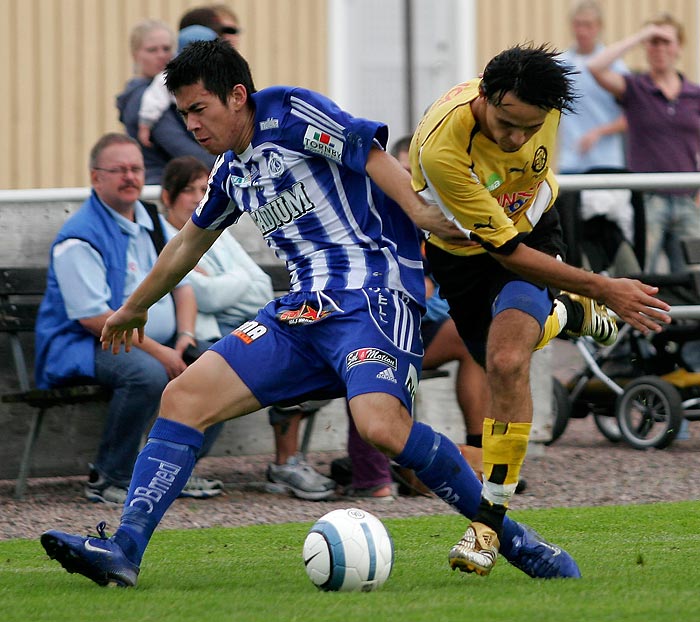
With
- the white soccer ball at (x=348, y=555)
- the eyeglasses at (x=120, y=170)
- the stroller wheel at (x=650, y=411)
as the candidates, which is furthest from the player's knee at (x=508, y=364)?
the stroller wheel at (x=650, y=411)

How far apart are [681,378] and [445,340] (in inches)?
86.5

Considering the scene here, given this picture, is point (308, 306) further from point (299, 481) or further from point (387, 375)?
point (299, 481)

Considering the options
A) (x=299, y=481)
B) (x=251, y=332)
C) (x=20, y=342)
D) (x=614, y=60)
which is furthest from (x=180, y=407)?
(x=614, y=60)

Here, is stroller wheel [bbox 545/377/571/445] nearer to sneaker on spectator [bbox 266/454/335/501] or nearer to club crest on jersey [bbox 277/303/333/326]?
sneaker on spectator [bbox 266/454/335/501]

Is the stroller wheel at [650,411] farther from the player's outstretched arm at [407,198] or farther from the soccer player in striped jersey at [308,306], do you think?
the player's outstretched arm at [407,198]

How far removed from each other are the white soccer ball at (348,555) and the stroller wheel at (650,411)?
490cm

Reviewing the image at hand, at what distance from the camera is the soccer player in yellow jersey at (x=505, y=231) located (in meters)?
5.44

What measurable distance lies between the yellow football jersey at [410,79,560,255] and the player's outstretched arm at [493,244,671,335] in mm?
101

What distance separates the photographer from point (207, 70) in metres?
5.64

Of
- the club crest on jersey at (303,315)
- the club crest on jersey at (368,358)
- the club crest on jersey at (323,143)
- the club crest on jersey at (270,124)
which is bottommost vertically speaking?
the club crest on jersey at (368,358)

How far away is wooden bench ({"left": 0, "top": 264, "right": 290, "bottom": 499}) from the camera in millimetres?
8438

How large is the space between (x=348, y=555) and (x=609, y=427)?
18.9 ft

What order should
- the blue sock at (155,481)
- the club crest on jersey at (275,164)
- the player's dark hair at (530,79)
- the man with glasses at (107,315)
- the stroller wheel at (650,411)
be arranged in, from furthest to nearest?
the stroller wheel at (650,411) < the man with glasses at (107,315) < the club crest on jersey at (275,164) < the blue sock at (155,481) < the player's dark hair at (530,79)

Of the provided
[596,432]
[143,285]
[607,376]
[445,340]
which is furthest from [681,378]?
[143,285]
